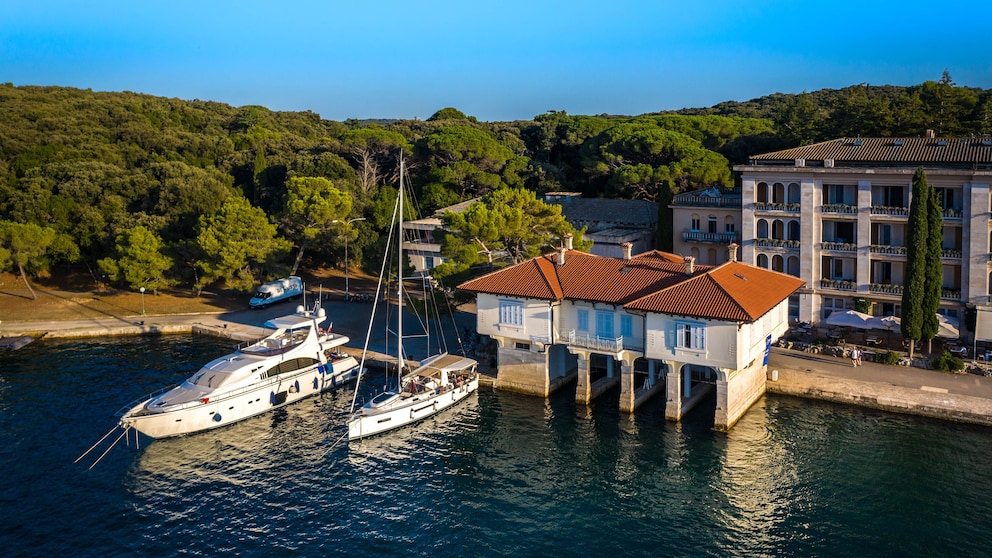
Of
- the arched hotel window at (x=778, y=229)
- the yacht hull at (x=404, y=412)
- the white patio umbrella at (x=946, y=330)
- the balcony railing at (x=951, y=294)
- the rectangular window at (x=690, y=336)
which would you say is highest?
the arched hotel window at (x=778, y=229)


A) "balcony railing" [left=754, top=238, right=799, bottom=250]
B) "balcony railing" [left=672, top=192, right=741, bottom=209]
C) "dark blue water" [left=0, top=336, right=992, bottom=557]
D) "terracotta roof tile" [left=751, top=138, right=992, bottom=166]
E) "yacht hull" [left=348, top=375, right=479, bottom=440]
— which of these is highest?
"terracotta roof tile" [left=751, top=138, right=992, bottom=166]

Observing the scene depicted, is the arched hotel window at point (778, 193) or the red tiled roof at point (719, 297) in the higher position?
the arched hotel window at point (778, 193)

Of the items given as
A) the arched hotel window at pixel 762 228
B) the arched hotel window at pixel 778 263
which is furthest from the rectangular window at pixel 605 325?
the arched hotel window at pixel 762 228

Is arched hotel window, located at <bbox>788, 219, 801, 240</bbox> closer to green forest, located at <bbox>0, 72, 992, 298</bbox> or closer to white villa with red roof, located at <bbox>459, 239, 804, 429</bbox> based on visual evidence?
white villa with red roof, located at <bbox>459, 239, 804, 429</bbox>

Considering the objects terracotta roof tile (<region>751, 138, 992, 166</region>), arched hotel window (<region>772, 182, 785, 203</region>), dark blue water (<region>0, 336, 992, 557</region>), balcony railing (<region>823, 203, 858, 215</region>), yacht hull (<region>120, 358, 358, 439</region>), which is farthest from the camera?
arched hotel window (<region>772, 182, 785, 203</region>)

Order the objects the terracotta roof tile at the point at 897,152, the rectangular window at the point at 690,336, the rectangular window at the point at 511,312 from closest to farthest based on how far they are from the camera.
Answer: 1. the rectangular window at the point at 690,336
2. the rectangular window at the point at 511,312
3. the terracotta roof tile at the point at 897,152

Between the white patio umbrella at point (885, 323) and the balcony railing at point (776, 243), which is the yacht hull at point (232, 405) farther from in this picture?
the white patio umbrella at point (885, 323)

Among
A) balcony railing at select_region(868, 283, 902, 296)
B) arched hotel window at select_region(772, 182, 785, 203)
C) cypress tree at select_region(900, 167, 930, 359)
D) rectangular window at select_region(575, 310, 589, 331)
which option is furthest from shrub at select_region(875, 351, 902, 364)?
rectangular window at select_region(575, 310, 589, 331)
